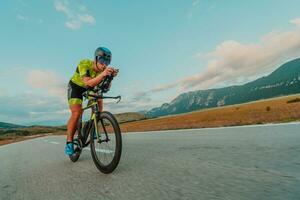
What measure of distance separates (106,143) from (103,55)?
1.49 metres

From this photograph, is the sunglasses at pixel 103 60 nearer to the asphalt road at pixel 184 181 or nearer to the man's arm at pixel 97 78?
the man's arm at pixel 97 78

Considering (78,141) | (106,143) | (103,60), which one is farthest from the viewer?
(78,141)

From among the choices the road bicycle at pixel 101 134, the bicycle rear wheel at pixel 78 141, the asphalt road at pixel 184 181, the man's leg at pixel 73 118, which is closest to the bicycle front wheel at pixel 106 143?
the road bicycle at pixel 101 134

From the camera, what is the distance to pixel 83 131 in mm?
5117

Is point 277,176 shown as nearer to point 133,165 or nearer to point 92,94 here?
point 133,165

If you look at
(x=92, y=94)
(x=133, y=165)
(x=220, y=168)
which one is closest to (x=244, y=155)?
(x=220, y=168)

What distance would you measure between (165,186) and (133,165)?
160cm

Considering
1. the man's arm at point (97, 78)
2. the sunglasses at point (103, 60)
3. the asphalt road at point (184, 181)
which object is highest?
the sunglasses at point (103, 60)

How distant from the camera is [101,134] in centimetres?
450

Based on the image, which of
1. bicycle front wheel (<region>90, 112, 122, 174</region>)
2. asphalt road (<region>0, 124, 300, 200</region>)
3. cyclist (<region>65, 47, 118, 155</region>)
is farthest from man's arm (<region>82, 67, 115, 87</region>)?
asphalt road (<region>0, 124, 300, 200</region>)

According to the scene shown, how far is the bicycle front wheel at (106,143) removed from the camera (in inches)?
151

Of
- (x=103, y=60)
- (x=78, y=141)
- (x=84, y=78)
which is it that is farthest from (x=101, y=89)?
(x=78, y=141)

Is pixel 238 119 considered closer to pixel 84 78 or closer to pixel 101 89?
pixel 101 89

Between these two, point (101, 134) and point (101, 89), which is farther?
point (101, 89)
